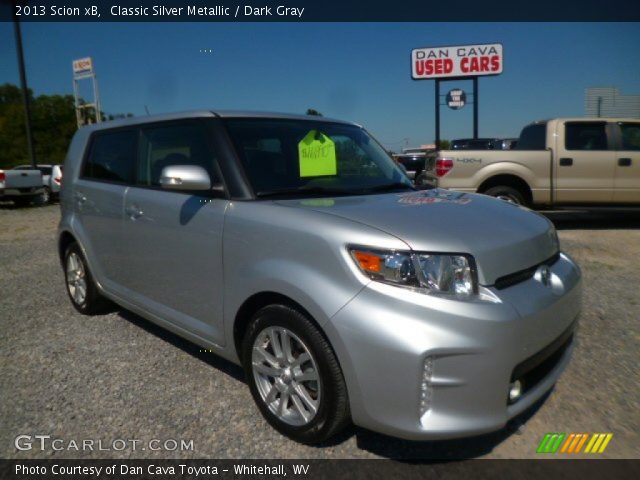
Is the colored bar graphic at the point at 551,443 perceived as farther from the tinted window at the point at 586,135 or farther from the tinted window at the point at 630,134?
the tinted window at the point at 630,134

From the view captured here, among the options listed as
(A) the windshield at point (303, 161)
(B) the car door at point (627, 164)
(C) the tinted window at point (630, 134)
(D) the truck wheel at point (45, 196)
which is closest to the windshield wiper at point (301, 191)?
(A) the windshield at point (303, 161)

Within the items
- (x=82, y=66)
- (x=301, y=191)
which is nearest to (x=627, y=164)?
(x=301, y=191)

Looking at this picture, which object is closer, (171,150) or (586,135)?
(171,150)

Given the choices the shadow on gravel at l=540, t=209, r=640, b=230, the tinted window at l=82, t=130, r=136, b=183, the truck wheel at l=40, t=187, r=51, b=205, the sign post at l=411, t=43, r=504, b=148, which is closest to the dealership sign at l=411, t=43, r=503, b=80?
the sign post at l=411, t=43, r=504, b=148

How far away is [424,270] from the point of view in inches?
75.0

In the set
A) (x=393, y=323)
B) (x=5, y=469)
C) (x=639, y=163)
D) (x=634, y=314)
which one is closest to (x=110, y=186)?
(x=5, y=469)

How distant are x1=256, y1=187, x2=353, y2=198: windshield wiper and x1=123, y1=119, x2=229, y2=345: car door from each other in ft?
0.76

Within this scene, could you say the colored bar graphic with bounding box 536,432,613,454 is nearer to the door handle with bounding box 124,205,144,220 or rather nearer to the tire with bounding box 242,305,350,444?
the tire with bounding box 242,305,350,444

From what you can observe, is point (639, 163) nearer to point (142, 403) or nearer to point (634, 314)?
point (634, 314)

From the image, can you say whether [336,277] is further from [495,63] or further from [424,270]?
[495,63]

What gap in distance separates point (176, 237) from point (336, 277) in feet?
4.08

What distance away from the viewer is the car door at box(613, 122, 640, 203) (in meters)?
7.92

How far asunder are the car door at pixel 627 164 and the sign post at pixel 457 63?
12.2m

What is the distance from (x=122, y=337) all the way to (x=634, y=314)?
4248mm
